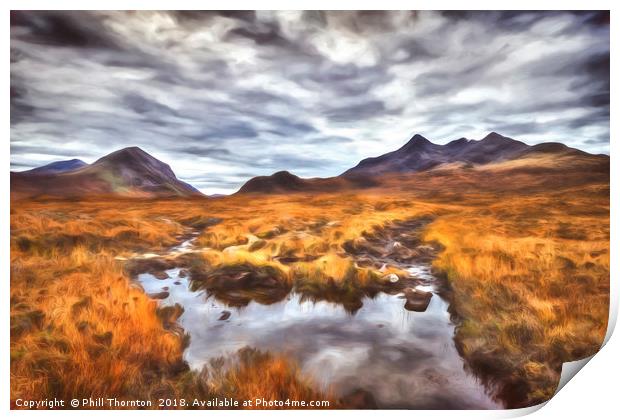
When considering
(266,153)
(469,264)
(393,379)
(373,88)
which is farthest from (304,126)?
(393,379)

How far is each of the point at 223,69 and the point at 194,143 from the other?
0.54m

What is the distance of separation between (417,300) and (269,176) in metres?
1.26

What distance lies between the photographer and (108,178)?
78.7 inches

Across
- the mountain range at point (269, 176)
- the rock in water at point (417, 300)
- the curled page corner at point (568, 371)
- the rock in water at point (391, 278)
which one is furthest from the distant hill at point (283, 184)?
the curled page corner at point (568, 371)

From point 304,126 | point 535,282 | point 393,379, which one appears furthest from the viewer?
point 304,126

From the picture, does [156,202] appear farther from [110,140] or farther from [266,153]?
[266,153]

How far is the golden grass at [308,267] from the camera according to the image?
182cm

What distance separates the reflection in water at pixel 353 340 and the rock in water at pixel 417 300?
31 millimetres

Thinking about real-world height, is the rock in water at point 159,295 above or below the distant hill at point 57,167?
below

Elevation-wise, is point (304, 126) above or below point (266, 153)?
above

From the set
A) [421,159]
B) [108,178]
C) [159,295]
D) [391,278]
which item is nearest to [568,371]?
[391,278]

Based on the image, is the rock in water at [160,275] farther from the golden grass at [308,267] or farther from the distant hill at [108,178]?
the distant hill at [108,178]
